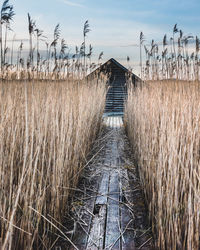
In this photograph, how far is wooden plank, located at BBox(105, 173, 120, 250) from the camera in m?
1.78

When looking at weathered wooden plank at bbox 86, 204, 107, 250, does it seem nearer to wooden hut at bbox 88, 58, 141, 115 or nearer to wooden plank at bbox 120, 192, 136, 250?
wooden plank at bbox 120, 192, 136, 250

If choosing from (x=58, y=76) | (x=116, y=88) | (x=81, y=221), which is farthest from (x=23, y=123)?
(x=116, y=88)

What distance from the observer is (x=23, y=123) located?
6.97 feet

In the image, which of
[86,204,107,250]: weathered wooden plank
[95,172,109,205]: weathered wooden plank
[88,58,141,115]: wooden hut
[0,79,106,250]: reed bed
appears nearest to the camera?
[0,79,106,250]: reed bed

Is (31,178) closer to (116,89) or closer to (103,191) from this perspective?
(103,191)

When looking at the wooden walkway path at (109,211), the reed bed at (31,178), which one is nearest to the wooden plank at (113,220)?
the wooden walkway path at (109,211)

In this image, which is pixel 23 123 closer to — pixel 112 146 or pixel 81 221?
pixel 81 221

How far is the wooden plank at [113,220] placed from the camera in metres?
1.78

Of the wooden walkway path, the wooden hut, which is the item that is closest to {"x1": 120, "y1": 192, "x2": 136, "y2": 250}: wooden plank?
the wooden walkway path

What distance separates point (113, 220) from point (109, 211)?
14 cm

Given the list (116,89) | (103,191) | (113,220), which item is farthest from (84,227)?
(116,89)

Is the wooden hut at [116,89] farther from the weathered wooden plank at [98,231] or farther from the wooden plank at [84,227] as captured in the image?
the weathered wooden plank at [98,231]

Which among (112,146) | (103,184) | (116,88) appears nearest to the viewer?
(103,184)

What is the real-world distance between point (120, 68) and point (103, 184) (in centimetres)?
818
